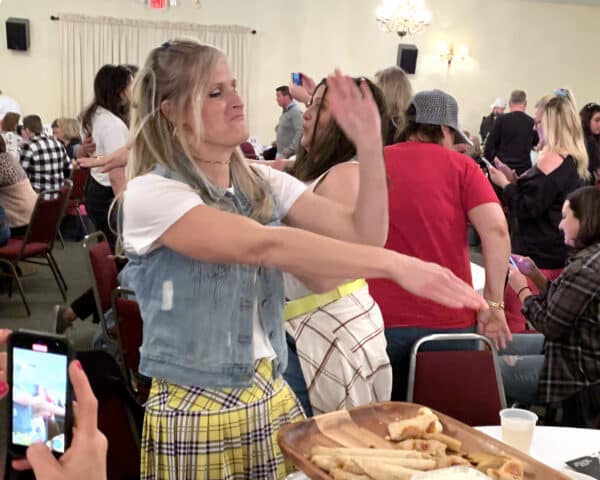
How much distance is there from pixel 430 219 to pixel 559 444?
878 mm

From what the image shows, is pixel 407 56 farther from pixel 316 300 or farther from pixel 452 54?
pixel 316 300

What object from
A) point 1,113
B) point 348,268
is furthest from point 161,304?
point 1,113

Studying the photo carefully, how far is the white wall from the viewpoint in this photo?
11.0m

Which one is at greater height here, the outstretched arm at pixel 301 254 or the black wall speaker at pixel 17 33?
the black wall speaker at pixel 17 33

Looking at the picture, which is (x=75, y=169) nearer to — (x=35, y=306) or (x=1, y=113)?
(x=35, y=306)

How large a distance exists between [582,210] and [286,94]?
241 inches

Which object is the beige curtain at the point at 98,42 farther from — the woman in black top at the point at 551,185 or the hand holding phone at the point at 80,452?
the hand holding phone at the point at 80,452

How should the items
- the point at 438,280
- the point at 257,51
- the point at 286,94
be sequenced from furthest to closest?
1. the point at 257,51
2. the point at 286,94
3. the point at 438,280

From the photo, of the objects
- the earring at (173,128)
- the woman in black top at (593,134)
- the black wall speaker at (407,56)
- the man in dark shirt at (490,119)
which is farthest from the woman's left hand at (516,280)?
the black wall speaker at (407,56)

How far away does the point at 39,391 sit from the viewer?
81 centimetres

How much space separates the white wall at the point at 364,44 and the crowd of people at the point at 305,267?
859cm

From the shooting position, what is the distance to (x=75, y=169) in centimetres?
724

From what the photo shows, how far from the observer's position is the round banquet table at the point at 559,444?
1.61 metres

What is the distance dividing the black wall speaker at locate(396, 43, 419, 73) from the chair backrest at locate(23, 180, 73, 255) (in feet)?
26.3
